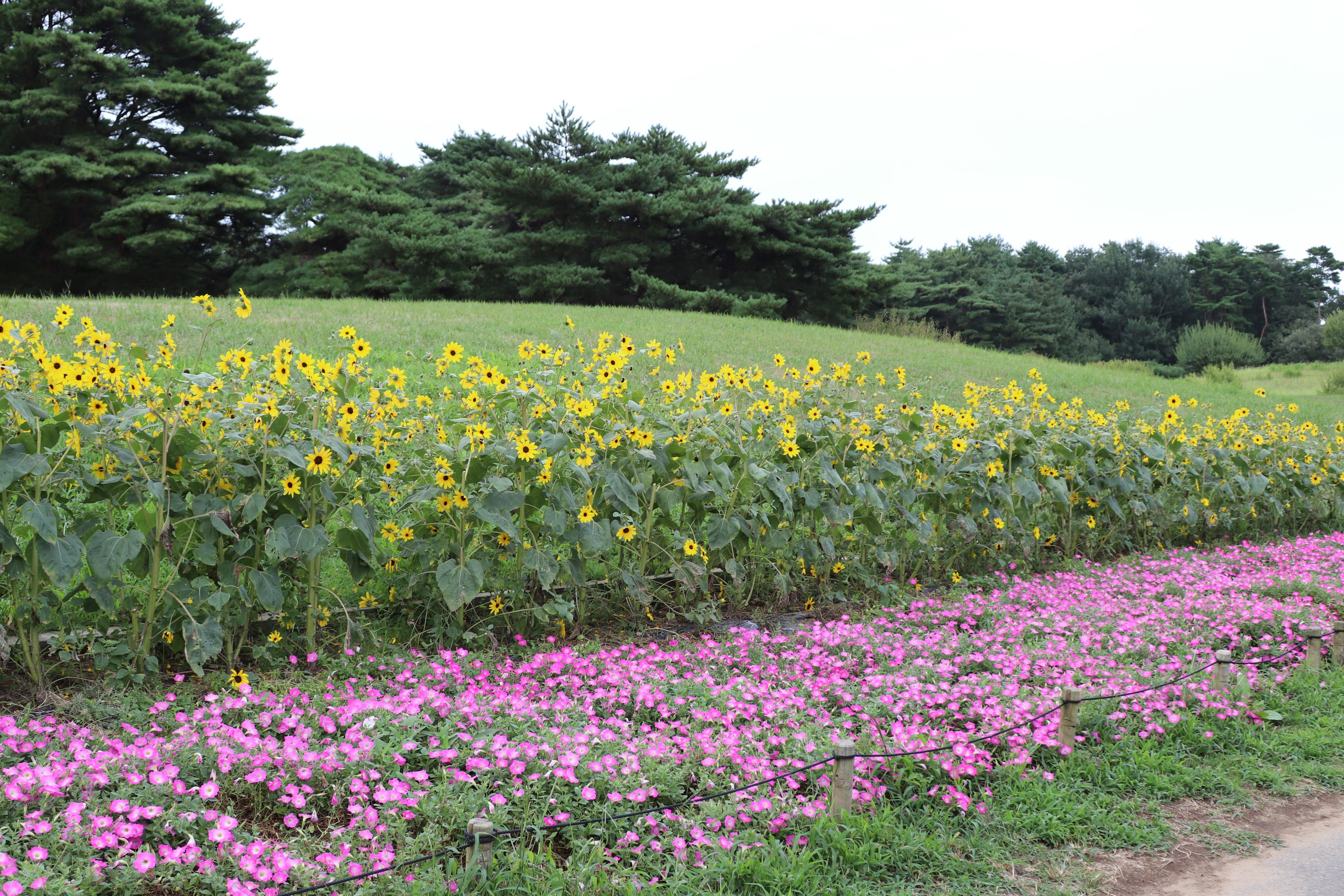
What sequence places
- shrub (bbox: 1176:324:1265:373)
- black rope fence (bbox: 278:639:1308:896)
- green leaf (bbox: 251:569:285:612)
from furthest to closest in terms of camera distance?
shrub (bbox: 1176:324:1265:373) < green leaf (bbox: 251:569:285:612) < black rope fence (bbox: 278:639:1308:896)

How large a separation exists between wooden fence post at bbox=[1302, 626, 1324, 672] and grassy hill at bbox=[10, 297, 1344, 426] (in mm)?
4431

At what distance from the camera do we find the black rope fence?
188cm

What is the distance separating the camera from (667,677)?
10.3 ft

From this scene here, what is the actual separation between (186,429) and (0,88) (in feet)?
67.1

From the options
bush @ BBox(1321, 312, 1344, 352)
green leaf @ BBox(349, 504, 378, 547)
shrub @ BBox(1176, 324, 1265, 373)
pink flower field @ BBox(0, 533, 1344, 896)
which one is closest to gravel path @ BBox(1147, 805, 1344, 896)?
pink flower field @ BBox(0, 533, 1344, 896)

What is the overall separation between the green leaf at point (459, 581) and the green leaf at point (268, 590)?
51 centimetres

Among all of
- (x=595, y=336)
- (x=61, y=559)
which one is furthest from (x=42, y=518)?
(x=595, y=336)

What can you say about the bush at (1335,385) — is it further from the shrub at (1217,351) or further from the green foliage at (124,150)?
the green foliage at (124,150)

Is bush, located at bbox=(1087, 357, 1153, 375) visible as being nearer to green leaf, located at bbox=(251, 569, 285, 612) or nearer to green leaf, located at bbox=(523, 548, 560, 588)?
green leaf, located at bbox=(523, 548, 560, 588)

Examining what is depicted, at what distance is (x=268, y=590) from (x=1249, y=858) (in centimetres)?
291

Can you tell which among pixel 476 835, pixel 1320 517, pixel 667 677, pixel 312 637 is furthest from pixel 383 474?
pixel 1320 517

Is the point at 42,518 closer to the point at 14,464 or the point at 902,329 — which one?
the point at 14,464

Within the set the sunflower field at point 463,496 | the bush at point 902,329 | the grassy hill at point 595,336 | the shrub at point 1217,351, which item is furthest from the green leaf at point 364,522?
the shrub at point 1217,351

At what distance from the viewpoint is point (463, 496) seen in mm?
3201
